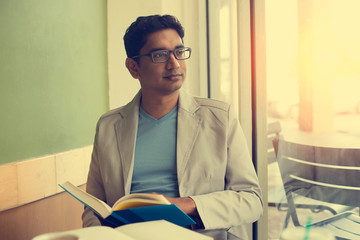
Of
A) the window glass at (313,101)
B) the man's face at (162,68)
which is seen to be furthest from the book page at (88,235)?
the window glass at (313,101)

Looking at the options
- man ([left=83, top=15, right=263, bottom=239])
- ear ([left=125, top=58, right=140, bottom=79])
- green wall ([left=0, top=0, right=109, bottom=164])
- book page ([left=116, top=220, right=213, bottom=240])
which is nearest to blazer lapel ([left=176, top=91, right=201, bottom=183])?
man ([left=83, top=15, right=263, bottom=239])

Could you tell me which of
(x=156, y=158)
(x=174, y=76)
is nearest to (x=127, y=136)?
(x=156, y=158)

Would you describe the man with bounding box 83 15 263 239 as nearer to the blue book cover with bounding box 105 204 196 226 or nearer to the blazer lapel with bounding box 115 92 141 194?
the blazer lapel with bounding box 115 92 141 194

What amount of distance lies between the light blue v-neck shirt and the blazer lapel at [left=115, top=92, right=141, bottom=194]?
0.03 m

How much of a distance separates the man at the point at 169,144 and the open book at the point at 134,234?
0.43 m

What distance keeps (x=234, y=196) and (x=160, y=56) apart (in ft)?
2.17

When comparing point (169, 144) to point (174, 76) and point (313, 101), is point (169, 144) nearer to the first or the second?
point (174, 76)

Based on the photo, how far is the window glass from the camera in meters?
Result: 1.20

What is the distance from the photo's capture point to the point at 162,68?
1408 mm

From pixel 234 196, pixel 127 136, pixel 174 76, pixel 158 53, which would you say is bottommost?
pixel 234 196

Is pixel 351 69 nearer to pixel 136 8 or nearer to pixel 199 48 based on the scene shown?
pixel 199 48

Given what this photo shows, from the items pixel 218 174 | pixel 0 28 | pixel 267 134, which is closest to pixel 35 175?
pixel 0 28

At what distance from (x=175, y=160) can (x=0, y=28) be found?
95cm

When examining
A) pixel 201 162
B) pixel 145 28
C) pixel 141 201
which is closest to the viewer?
pixel 141 201
